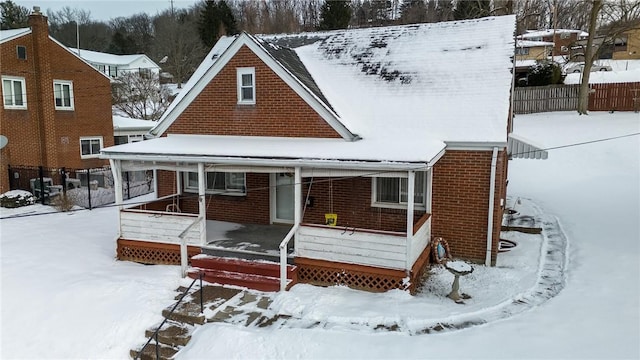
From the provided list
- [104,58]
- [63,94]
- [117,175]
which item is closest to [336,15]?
[63,94]

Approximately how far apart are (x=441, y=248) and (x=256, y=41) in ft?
24.6

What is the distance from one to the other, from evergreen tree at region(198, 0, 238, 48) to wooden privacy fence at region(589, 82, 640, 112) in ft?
135

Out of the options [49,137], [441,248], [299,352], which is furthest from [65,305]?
[49,137]

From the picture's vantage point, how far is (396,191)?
11.9m

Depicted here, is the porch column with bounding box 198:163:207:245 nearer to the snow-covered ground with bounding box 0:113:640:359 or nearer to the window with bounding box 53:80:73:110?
the snow-covered ground with bounding box 0:113:640:359

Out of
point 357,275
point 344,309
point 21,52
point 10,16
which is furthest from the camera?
point 10,16

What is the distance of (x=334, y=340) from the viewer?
773 cm

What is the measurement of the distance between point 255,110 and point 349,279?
217 inches

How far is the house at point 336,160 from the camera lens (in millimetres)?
10062

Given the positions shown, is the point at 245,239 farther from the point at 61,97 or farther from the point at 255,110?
the point at 61,97

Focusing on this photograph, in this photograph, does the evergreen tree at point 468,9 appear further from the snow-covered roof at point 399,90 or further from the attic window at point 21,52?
the attic window at point 21,52

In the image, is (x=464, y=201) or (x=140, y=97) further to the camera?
(x=140, y=97)

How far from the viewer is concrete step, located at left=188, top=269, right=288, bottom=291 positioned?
997 cm

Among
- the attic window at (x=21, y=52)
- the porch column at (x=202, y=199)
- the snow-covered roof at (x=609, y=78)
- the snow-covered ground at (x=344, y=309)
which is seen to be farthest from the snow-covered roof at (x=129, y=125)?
the snow-covered roof at (x=609, y=78)
